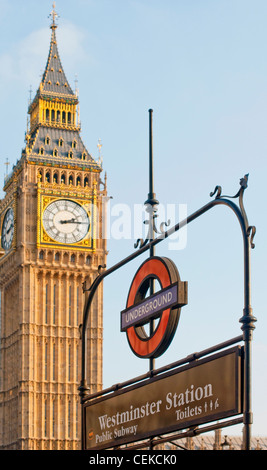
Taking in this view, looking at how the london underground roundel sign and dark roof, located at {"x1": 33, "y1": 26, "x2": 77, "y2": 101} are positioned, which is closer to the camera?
the london underground roundel sign

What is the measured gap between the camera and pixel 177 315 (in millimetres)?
14641

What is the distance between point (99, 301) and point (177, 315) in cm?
7302

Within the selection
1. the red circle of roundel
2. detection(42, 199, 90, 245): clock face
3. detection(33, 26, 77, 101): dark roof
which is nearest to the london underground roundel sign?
the red circle of roundel

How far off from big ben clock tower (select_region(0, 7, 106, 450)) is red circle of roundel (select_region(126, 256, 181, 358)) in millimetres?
67326

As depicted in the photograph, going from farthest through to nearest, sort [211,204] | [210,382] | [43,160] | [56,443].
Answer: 1. [43,160]
2. [56,443]
3. [211,204]
4. [210,382]

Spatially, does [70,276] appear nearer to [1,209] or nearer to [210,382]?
[1,209]

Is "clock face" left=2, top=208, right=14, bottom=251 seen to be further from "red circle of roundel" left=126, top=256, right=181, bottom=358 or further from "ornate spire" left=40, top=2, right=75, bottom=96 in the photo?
"red circle of roundel" left=126, top=256, right=181, bottom=358

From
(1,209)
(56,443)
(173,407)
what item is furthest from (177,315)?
(1,209)

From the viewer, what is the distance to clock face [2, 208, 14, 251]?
8800 cm

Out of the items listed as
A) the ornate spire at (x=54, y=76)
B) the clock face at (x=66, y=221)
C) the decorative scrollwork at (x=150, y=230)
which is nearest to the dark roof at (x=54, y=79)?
the ornate spire at (x=54, y=76)

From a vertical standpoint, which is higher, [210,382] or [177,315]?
[177,315]

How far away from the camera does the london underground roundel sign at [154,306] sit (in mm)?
14656

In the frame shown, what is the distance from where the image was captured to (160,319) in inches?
591
